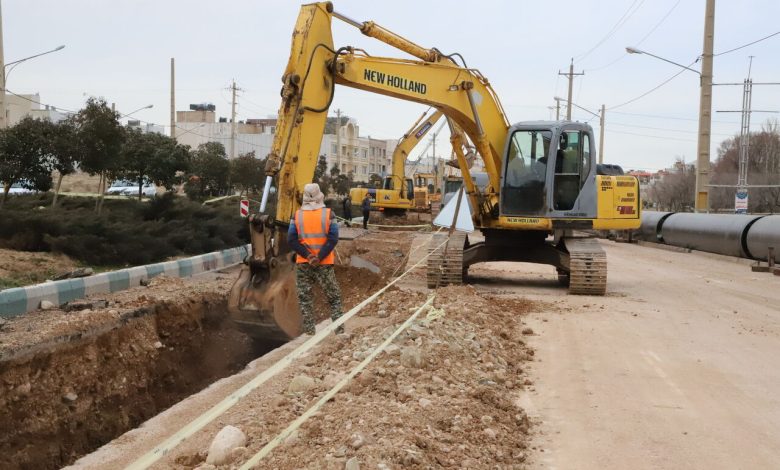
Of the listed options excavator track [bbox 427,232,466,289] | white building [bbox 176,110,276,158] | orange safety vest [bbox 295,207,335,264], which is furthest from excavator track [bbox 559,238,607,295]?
white building [bbox 176,110,276,158]

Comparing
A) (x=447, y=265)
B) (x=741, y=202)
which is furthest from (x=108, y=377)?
(x=741, y=202)

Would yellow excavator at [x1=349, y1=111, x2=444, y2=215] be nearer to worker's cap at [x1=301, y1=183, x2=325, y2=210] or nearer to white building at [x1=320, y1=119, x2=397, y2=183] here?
worker's cap at [x1=301, y1=183, x2=325, y2=210]

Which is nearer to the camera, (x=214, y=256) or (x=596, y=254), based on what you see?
(x=596, y=254)

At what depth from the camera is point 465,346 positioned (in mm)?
7355

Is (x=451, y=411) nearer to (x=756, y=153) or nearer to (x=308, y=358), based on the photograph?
(x=308, y=358)

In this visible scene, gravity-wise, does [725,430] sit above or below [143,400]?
above

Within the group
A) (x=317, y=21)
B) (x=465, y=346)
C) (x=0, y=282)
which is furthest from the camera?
(x=0, y=282)

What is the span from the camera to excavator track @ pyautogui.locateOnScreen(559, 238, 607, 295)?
13.1 m

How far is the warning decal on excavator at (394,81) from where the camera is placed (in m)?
11.1

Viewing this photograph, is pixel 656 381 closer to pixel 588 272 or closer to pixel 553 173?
pixel 588 272

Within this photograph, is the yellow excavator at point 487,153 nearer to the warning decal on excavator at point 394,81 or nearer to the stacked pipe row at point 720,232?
the warning decal on excavator at point 394,81

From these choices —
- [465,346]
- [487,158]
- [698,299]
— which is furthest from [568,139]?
[465,346]

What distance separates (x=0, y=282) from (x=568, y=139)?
9730mm

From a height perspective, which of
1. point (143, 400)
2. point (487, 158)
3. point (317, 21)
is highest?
point (317, 21)
